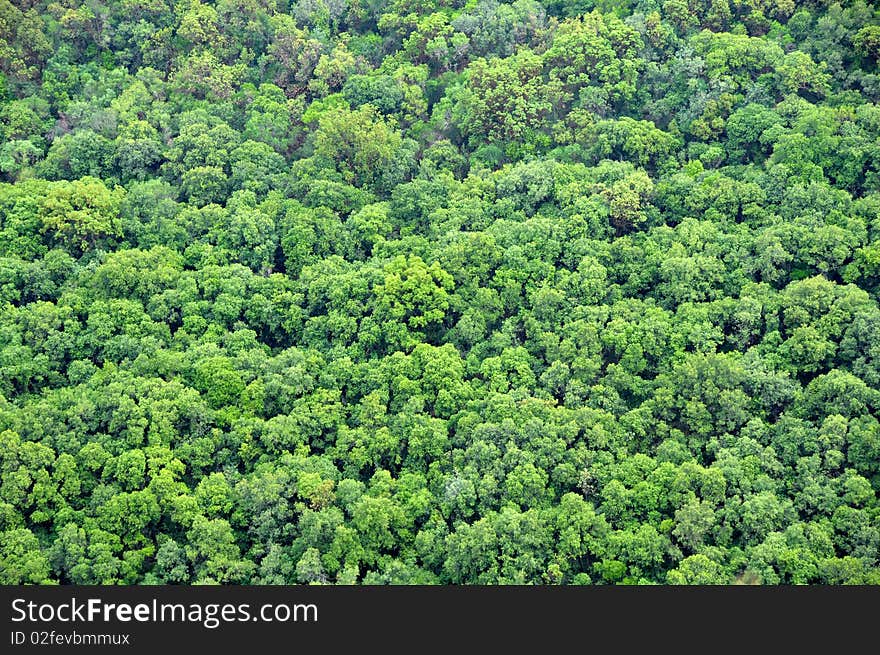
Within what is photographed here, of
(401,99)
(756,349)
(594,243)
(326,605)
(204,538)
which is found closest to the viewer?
(326,605)

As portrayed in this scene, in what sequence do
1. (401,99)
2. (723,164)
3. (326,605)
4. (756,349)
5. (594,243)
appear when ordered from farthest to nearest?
(401,99) → (723,164) → (594,243) → (756,349) → (326,605)

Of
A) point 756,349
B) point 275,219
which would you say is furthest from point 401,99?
point 756,349

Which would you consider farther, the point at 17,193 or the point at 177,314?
the point at 17,193

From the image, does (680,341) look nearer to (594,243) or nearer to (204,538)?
(594,243)

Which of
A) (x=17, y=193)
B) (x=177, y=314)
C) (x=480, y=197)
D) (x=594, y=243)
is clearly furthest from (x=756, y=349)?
(x=17, y=193)

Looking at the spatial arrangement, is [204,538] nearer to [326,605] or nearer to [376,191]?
[326,605]

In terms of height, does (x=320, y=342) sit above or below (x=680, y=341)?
below

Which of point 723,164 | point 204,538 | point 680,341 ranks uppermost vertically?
point 723,164
